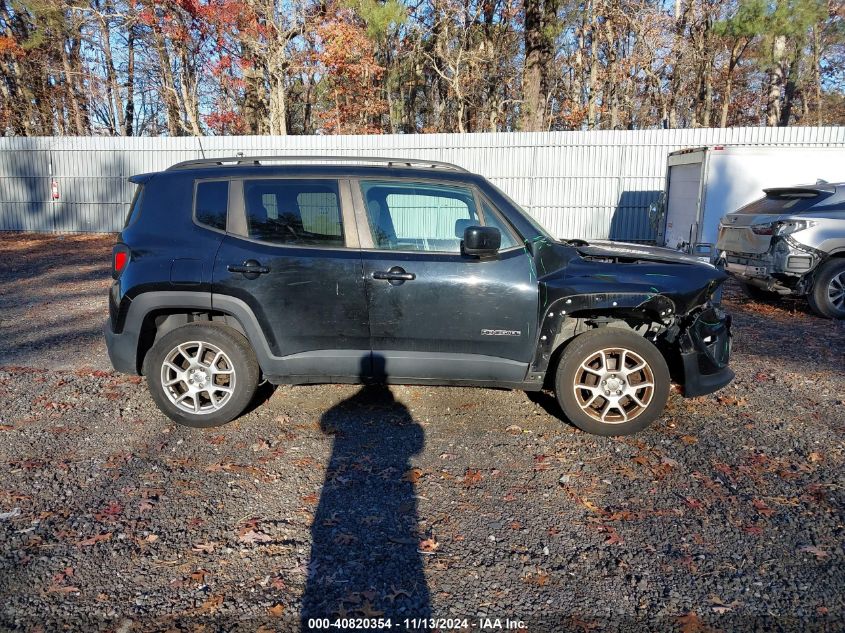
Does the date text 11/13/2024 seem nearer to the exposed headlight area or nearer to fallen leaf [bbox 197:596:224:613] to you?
fallen leaf [bbox 197:596:224:613]

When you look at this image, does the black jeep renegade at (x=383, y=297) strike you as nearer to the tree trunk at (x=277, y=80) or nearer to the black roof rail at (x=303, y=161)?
the black roof rail at (x=303, y=161)

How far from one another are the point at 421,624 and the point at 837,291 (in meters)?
7.95

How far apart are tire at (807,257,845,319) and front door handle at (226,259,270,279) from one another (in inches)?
289

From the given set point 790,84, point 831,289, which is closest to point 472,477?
point 831,289

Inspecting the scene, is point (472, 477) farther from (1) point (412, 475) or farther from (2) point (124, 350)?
(2) point (124, 350)

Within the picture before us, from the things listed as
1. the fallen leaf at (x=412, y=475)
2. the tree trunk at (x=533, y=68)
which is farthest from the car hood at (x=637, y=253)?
the tree trunk at (x=533, y=68)

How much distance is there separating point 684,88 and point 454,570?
29.5m

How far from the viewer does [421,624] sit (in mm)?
2486

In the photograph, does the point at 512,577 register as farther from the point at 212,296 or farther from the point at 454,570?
the point at 212,296

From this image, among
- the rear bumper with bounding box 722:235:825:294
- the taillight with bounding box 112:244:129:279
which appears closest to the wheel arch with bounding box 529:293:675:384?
the taillight with bounding box 112:244:129:279

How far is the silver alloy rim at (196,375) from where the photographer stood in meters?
4.38

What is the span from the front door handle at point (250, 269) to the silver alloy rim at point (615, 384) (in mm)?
2307

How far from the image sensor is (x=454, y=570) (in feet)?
9.30

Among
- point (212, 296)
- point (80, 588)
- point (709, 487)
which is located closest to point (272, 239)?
point (212, 296)
